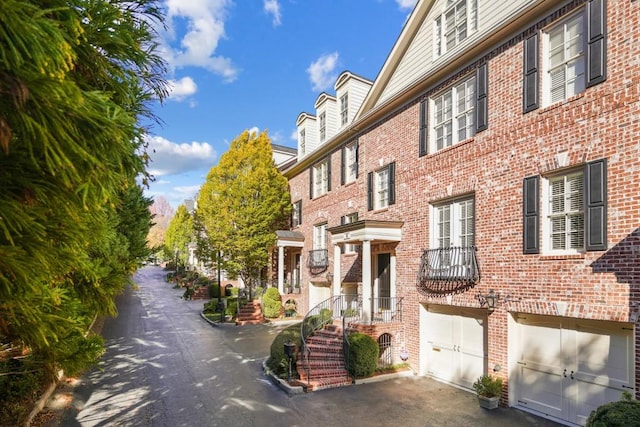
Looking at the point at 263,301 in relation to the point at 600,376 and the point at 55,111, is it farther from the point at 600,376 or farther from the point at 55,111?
the point at 55,111

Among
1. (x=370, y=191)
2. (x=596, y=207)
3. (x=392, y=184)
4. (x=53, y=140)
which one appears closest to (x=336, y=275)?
(x=370, y=191)

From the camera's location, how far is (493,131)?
1053 cm

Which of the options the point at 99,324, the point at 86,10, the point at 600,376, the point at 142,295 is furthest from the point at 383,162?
the point at 142,295

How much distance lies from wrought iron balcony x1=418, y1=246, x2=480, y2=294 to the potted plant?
2.44m

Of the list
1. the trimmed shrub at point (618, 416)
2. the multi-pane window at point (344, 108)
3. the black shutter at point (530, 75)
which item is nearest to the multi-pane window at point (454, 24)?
the black shutter at point (530, 75)

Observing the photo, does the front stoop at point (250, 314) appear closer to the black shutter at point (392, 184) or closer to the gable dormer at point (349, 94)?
the gable dormer at point (349, 94)

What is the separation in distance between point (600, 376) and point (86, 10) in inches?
415

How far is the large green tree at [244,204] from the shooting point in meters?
23.4

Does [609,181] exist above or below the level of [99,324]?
above

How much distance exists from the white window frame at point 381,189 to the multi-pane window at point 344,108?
502 cm

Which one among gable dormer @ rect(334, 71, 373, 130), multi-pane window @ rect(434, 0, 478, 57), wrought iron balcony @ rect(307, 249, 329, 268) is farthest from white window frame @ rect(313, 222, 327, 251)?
multi-pane window @ rect(434, 0, 478, 57)

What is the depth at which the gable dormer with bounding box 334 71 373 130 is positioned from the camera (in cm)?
1919

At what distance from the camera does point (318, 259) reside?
68.0 feet

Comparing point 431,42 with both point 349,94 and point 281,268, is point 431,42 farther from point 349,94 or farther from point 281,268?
point 281,268
